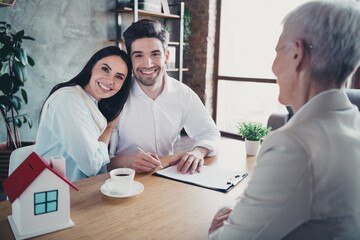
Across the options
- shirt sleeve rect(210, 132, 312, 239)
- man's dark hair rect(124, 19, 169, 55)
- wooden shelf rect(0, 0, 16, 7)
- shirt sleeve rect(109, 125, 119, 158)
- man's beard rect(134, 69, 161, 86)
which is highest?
wooden shelf rect(0, 0, 16, 7)

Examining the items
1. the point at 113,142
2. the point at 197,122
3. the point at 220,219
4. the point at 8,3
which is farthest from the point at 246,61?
the point at 220,219

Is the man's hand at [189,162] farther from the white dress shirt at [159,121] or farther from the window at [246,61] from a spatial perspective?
the window at [246,61]

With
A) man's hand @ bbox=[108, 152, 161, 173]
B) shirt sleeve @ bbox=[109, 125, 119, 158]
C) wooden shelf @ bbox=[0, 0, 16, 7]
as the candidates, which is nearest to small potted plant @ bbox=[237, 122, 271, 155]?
man's hand @ bbox=[108, 152, 161, 173]

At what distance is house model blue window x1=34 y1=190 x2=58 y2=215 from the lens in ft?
2.81

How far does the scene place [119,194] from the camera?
3.66 ft

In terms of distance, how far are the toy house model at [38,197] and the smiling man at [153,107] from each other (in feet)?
2.98

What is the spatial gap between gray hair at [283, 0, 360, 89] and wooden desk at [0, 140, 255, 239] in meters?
0.56

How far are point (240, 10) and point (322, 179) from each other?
491 cm

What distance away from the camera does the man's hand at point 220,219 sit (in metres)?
0.88

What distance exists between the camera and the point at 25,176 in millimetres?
854

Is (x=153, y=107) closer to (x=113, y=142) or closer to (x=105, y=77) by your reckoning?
(x=113, y=142)

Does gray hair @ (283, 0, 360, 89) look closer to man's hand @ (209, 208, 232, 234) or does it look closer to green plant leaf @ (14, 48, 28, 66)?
man's hand @ (209, 208, 232, 234)

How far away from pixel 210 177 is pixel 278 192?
704mm

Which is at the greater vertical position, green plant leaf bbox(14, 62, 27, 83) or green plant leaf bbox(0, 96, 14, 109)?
green plant leaf bbox(14, 62, 27, 83)
